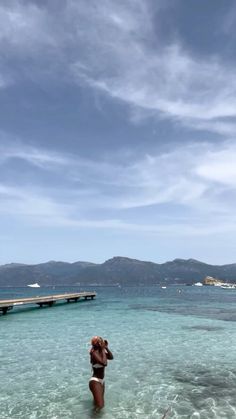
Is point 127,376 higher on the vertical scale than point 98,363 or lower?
lower

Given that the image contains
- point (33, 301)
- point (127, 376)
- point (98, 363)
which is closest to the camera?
point (98, 363)

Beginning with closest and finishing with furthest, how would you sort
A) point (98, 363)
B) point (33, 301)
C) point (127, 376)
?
point (98, 363) < point (127, 376) < point (33, 301)

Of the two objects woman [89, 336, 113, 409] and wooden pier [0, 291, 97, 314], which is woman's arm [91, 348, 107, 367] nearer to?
woman [89, 336, 113, 409]

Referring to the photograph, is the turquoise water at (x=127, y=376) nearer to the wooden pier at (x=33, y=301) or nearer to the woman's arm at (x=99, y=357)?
the woman's arm at (x=99, y=357)

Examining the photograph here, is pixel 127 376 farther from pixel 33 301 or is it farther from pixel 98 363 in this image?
pixel 33 301

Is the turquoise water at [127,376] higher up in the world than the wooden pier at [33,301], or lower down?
lower down

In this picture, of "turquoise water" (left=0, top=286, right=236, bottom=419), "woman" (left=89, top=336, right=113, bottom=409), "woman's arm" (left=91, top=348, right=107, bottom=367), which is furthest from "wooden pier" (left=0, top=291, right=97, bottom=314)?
"woman's arm" (left=91, top=348, right=107, bottom=367)

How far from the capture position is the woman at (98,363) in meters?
12.8

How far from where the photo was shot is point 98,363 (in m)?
12.7

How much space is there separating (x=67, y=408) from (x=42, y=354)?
9833mm

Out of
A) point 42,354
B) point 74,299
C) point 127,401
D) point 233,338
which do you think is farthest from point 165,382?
point 74,299

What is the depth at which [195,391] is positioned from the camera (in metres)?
15.3

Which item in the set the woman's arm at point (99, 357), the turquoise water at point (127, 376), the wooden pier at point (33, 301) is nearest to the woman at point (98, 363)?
the woman's arm at point (99, 357)

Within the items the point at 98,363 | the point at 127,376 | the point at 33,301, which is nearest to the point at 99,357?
the point at 98,363
